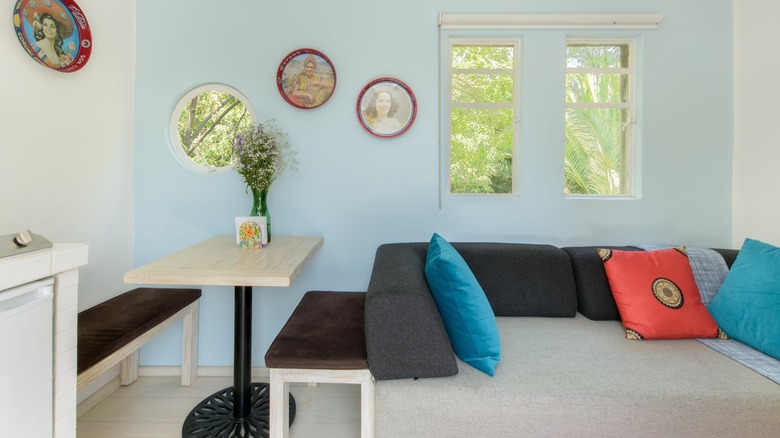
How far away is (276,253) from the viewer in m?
1.57

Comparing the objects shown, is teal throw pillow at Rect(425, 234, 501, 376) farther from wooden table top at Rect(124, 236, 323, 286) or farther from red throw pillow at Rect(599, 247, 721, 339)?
red throw pillow at Rect(599, 247, 721, 339)

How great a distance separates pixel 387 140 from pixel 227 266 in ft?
3.85

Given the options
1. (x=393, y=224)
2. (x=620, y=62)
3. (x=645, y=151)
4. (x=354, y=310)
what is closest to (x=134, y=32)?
(x=393, y=224)

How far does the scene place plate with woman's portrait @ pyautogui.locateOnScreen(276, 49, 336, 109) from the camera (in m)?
2.01

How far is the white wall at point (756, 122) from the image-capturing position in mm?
1774

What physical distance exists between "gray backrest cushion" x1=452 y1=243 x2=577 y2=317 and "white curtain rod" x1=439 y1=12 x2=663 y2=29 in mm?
1348

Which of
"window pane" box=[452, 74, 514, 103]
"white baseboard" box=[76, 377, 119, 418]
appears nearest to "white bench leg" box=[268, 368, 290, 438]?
"white baseboard" box=[76, 377, 119, 418]

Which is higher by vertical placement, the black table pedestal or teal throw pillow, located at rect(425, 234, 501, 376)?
teal throw pillow, located at rect(425, 234, 501, 376)

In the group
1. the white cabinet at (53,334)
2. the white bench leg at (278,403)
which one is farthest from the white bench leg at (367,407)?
the white cabinet at (53,334)

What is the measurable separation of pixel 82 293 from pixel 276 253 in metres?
1.05

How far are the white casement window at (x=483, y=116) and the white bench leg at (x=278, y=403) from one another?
4.75ft

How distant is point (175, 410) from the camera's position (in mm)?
1723

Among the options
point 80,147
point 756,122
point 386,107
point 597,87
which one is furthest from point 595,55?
point 80,147

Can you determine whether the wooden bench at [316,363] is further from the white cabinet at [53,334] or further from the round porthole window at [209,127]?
the round porthole window at [209,127]
